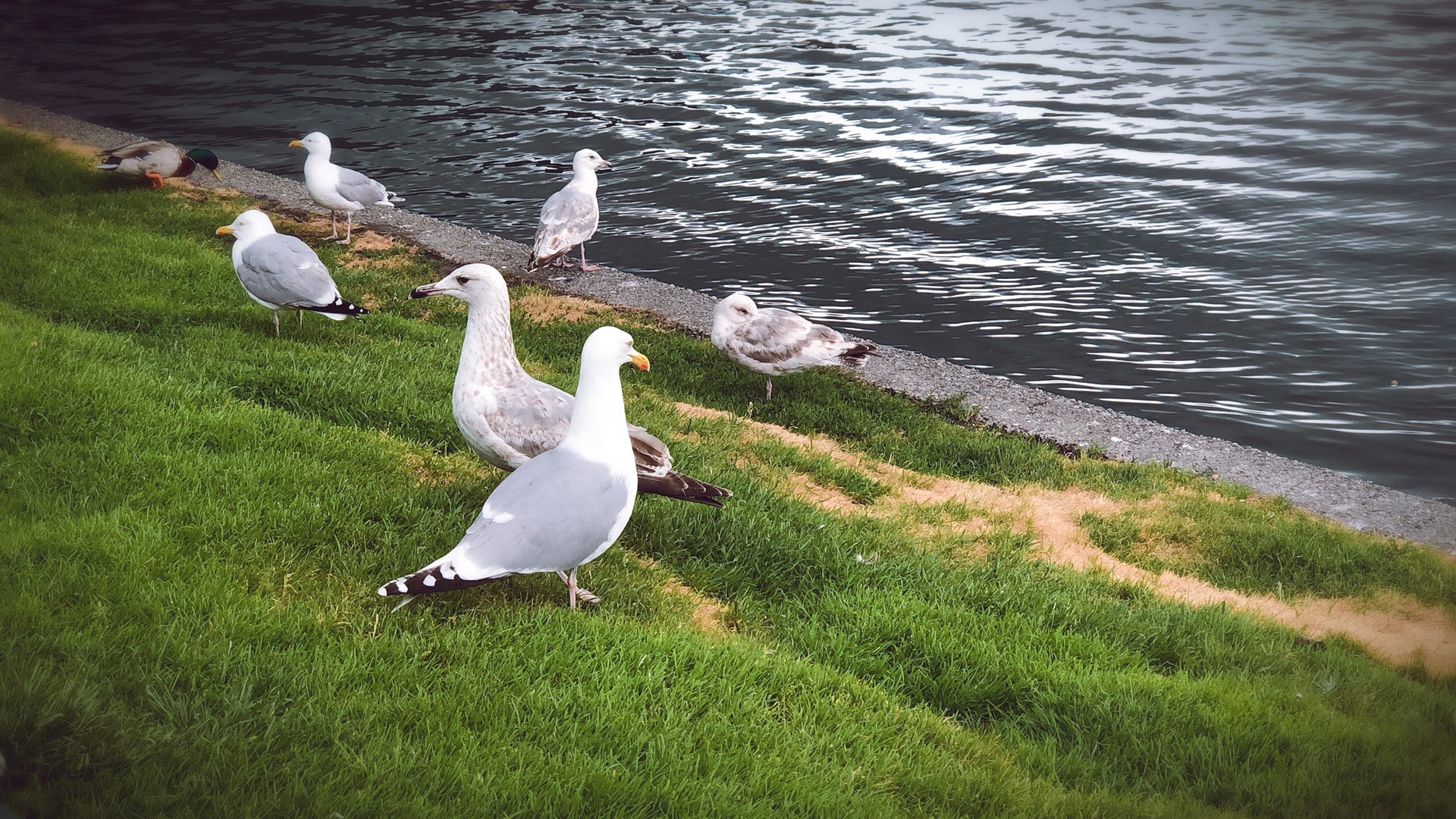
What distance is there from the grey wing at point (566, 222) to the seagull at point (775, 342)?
3.18 m

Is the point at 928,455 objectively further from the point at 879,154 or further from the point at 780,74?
the point at 780,74

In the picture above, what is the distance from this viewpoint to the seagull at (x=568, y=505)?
12.2 ft

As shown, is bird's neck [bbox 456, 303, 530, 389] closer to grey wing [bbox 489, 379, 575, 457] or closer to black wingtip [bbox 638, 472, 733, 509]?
grey wing [bbox 489, 379, 575, 457]

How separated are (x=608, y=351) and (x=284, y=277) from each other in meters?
4.21

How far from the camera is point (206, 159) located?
14031mm

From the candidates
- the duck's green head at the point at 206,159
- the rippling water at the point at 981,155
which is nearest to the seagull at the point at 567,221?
the rippling water at the point at 981,155

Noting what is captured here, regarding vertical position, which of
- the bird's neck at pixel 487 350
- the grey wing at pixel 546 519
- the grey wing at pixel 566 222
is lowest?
the grey wing at pixel 566 222

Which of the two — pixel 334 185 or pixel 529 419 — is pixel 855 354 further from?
pixel 334 185

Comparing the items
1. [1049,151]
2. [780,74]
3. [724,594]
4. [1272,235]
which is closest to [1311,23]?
[724,594]

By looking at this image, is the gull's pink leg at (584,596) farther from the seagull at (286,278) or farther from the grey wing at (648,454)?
the seagull at (286,278)

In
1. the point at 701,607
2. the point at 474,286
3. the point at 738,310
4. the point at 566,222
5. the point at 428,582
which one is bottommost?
the point at 701,607

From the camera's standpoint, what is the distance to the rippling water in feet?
10.1

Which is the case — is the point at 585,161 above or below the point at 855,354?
above

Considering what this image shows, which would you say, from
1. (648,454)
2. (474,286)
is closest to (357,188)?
(474,286)
